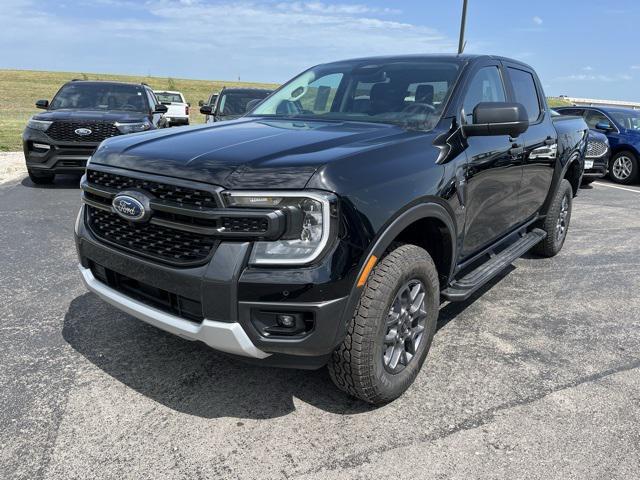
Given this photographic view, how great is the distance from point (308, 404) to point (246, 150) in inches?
53.0

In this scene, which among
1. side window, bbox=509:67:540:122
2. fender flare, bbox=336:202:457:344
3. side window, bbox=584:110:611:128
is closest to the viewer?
fender flare, bbox=336:202:457:344

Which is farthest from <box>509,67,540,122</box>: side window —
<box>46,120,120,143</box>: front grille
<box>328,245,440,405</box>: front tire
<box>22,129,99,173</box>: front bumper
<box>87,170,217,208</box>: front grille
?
<box>22,129,99,173</box>: front bumper

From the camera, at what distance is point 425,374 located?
10.2ft

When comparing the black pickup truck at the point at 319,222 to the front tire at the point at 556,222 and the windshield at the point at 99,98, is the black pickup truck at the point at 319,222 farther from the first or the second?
the windshield at the point at 99,98

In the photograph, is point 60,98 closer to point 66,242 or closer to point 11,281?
point 66,242

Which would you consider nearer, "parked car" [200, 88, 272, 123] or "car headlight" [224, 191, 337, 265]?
"car headlight" [224, 191, 337, 265]

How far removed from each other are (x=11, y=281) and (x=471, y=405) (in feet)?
12.3

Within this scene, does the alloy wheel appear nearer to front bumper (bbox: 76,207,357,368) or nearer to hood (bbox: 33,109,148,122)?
front bumper (bbox: 76,207,357,368)

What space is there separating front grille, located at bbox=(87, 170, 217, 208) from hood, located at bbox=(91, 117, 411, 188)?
0.19 ft

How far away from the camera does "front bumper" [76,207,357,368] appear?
2186 mm

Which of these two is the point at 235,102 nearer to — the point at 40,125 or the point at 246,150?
the point at 40,125

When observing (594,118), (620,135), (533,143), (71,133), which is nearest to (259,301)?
(533,143)

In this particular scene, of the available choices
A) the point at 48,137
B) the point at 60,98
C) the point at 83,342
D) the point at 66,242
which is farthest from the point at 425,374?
the point at 60,98

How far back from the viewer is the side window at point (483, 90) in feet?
11.3
